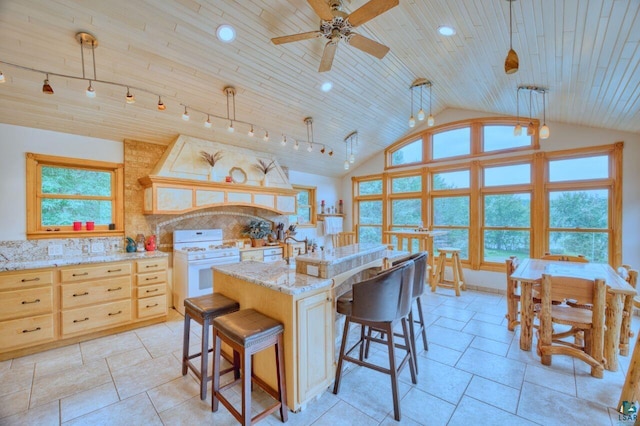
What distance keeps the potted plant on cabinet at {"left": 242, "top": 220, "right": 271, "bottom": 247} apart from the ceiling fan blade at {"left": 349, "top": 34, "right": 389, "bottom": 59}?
3767 millimetres

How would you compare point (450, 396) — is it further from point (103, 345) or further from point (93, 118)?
point (93, 118)

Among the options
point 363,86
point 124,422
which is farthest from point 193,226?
point 363,86

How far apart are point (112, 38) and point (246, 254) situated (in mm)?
3339

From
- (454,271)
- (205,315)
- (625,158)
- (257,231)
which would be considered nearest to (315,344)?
(205,315)

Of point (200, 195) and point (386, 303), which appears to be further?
point (200, 195)

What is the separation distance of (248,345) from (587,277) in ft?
10.6

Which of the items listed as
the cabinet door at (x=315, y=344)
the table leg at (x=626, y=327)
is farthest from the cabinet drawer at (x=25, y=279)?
the table leg at (x=626, y=327)

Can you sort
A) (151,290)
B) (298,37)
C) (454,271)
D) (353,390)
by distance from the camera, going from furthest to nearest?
(454,271), (151,290), (298,37), (353,390)

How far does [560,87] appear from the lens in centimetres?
316

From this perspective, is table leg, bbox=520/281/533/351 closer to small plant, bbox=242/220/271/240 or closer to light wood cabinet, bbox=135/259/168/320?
small plant, bbox=242/220/271/240

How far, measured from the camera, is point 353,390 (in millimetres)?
2246

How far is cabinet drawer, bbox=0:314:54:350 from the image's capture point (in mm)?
2704

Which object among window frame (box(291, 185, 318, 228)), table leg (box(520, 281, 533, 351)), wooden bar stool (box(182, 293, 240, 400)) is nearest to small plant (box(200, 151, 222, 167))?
window frame (box(291, 185, 318, 228))

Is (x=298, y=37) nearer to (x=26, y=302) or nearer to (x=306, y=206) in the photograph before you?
(x=26, y=302)
